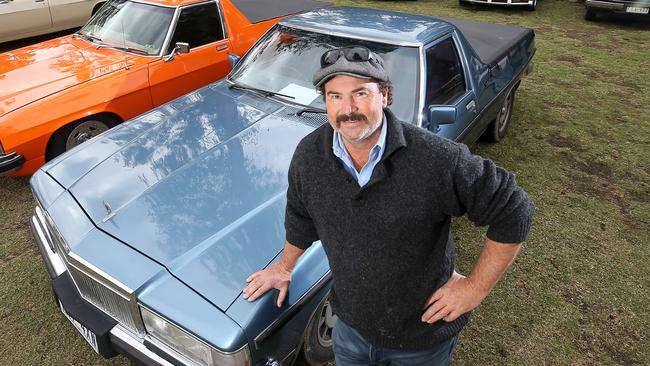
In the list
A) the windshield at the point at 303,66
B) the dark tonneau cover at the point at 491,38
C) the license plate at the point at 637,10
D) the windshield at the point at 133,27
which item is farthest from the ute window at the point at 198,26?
the license plate at the point at 637,10

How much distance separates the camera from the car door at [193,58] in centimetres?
428

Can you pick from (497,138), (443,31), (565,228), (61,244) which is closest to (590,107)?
(497,138)

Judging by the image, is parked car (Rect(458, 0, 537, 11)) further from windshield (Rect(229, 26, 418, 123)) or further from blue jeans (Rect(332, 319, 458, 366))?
blue jeans (Rect(332, 319, 458, 366))

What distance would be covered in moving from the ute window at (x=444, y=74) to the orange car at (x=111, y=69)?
62.8 inches

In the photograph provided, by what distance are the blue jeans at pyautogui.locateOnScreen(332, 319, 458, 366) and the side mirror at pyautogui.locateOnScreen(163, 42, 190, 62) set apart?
10.7 ft

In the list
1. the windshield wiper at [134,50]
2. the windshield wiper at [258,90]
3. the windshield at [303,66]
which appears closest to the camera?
the windshield at [303,66]

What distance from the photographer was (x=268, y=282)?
186cm

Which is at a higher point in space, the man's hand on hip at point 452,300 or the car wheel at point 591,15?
the car wheel at point 591,15

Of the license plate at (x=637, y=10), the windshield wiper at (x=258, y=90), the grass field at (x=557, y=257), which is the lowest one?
the grass field at (x=557, y=257)

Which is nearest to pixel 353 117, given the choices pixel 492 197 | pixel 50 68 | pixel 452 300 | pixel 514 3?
pixel 492 197

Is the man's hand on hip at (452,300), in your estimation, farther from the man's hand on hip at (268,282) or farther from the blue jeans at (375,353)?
the man's hand on hip at (268,282)

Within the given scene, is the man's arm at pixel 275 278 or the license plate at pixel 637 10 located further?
the license plate at pixel 637 10

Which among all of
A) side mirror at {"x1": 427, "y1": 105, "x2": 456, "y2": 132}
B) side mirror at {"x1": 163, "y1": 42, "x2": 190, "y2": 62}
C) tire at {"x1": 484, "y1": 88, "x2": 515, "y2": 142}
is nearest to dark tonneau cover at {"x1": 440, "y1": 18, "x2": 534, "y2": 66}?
tire at {"x1": 484, "y1": 88, "x2": 515, "y2": 142}

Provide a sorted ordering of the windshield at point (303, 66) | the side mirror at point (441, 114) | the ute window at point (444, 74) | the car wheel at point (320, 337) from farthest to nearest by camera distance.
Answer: the ute window at point (444, 74) < the windshield at point (303, 66) < the side mirror at point (441, 114) < the car wheel at point (320, 337)
